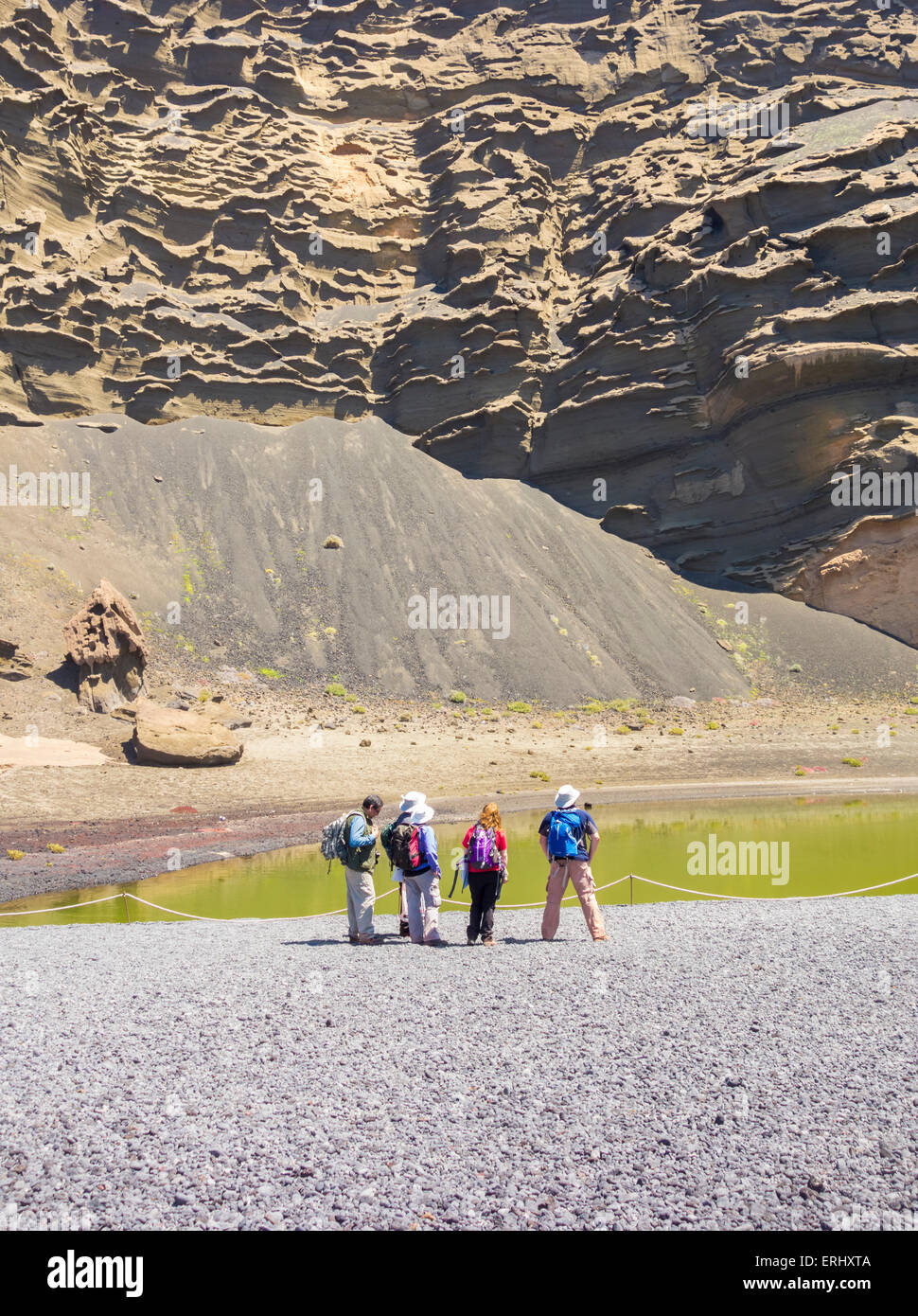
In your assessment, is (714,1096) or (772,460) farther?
(772,460)

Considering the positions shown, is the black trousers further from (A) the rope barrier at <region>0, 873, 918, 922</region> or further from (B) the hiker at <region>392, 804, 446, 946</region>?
(A) the rope barrier at <region>0, 873, 918, 922</region>

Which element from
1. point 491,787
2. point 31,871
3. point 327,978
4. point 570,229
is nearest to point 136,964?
point 327,978

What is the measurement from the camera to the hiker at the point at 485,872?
33.0ft

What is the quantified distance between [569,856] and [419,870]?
177cm

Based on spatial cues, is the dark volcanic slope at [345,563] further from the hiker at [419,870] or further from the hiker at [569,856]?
the hiker at [569,856]

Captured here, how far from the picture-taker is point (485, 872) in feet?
33.0

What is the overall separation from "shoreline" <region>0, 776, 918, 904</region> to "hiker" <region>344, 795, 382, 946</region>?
848cm

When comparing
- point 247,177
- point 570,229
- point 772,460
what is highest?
point 247,177

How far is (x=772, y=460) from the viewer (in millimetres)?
49812

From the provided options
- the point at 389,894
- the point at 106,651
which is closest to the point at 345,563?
the point at 106,651

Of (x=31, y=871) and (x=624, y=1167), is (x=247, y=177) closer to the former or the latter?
(x=31, y=871)

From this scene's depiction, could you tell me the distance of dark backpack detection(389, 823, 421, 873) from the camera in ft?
32.4

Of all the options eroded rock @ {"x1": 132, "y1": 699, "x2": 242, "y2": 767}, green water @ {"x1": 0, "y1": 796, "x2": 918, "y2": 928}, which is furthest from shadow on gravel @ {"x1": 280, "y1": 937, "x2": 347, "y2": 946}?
eroded rock @ {"x1": 132, "y1": 699, "x2": 242, "y2": 767}

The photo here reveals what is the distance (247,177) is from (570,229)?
83.4 ft
